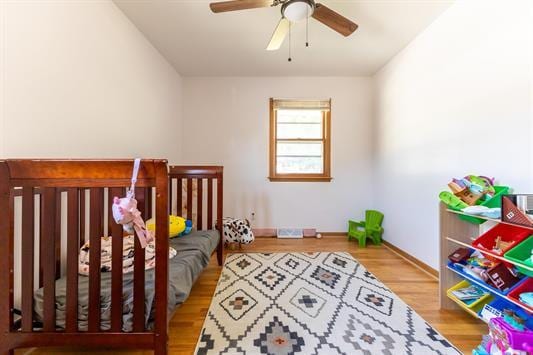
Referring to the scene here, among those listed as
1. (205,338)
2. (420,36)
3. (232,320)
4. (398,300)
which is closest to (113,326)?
(205,338)

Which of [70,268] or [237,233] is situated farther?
[237,233]

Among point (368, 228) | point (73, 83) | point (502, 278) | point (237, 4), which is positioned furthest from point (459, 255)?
point (73, 83)

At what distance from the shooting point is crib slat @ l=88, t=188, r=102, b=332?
1037 millimetres

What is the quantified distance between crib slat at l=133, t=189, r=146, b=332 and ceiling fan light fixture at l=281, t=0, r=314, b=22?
151 cm

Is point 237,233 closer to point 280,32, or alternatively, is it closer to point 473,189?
point 280,32

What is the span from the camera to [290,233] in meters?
3.46

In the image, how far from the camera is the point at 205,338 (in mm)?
1363

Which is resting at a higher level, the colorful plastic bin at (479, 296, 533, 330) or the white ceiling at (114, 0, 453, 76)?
the white ceiling at (114, 0, 453, 76)

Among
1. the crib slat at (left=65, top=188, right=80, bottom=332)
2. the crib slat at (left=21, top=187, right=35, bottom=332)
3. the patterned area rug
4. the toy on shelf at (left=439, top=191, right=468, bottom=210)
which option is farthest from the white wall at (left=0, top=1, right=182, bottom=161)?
the toy on shelf at (left=439, top=191, right=468, bottom=210)

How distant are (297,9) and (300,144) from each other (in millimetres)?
2028

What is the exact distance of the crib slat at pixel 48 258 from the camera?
1032mm

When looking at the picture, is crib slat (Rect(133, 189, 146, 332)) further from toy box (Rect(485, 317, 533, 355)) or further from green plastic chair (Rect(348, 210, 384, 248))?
green plastic chair (Rect(348, 210, 384, 248))

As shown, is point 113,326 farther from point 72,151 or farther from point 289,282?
point 289,282

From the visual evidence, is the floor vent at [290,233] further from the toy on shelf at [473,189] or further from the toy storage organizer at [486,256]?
the toy on shelf at [473,189]
